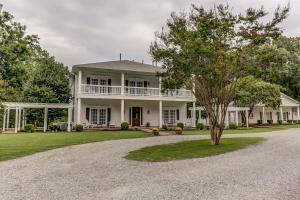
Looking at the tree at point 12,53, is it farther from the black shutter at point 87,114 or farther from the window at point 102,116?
the window at point 102,116

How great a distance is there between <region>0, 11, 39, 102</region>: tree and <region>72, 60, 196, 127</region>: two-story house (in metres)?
12.2

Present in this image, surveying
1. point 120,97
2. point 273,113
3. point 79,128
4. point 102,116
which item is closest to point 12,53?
point 79,128

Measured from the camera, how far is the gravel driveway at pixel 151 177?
5.30 meters

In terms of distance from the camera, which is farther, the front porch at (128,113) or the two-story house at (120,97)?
the front porch at (128,113)

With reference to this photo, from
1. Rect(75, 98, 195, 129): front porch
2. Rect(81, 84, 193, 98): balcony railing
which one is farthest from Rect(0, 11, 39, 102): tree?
Rect(81, 84, 193, 98): balcony railing

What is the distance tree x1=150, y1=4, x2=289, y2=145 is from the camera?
12.0m

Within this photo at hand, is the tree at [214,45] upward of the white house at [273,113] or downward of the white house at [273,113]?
upward

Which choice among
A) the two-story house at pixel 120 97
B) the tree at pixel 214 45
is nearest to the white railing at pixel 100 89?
the two-story house at pixel 120 97

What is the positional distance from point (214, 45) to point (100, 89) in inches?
548

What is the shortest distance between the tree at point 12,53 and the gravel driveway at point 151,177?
2976 mm

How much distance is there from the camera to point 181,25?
12547 mm

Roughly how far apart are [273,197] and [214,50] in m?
7.86

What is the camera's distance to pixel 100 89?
23719 mm

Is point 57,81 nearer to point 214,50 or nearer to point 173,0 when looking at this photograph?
point 173,0
